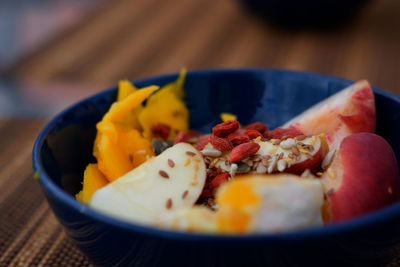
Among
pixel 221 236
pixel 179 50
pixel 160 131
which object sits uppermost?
pixel 221 236

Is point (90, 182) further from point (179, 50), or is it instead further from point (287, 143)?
point (179, 50)

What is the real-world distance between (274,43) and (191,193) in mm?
1063

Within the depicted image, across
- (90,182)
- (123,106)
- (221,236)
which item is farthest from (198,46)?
(221,236)

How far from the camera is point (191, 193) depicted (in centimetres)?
52

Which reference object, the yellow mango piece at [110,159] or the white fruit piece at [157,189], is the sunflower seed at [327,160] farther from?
the yellow mango piece at [110,159]

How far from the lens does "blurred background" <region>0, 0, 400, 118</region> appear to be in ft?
4.22

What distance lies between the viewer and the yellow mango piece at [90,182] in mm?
598

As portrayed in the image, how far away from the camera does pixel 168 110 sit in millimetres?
784

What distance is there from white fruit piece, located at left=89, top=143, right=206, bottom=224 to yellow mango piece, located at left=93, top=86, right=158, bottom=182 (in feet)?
0.27

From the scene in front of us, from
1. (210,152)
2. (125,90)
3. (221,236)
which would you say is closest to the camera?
(221,236)

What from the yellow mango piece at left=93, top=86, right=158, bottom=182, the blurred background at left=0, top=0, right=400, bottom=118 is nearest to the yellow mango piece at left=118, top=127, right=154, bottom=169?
the yellow mango piece at left=93, top=86, right=158, bottom=182

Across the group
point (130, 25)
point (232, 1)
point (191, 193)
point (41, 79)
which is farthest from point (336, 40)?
point (191, 193)

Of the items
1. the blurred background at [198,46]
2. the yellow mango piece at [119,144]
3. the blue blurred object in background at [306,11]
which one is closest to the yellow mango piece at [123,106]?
the yellow mango piece at [119,144]

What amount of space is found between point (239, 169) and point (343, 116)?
0.70ft
